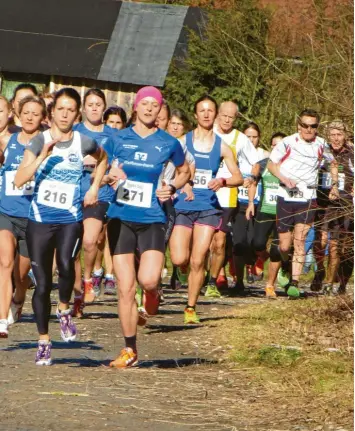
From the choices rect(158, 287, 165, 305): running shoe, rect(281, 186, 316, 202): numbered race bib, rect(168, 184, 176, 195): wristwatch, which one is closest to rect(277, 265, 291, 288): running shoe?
rect(281, 186, 316, 202): numbered race bib

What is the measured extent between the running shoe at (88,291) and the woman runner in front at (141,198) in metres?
4.73

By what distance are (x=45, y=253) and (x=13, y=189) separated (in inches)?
67.9

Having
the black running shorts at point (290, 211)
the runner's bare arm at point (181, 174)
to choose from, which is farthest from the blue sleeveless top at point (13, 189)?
the black running shorts at point (290, 211)

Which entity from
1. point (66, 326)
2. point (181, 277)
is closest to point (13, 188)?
point (66, 326)

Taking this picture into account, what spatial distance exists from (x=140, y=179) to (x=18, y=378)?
188cm

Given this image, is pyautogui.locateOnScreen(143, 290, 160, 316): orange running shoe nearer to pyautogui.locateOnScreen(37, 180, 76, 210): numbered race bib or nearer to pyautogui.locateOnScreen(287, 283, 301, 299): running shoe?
pyautogui.locateOnScreen(37, 180, 76, 210): numbered race bib

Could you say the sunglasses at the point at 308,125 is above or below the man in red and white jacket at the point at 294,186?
above

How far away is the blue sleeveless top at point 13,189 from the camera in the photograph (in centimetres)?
1265

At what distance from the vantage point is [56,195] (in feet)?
36.8

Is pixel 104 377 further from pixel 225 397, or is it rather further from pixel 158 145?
pixel 158 145

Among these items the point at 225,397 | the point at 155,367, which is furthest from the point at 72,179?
the point at 225,397

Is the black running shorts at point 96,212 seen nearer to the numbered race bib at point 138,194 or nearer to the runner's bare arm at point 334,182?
the runner's bare arm at point 334,182

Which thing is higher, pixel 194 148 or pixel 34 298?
pixel 194 148

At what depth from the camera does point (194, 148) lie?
1482cm
